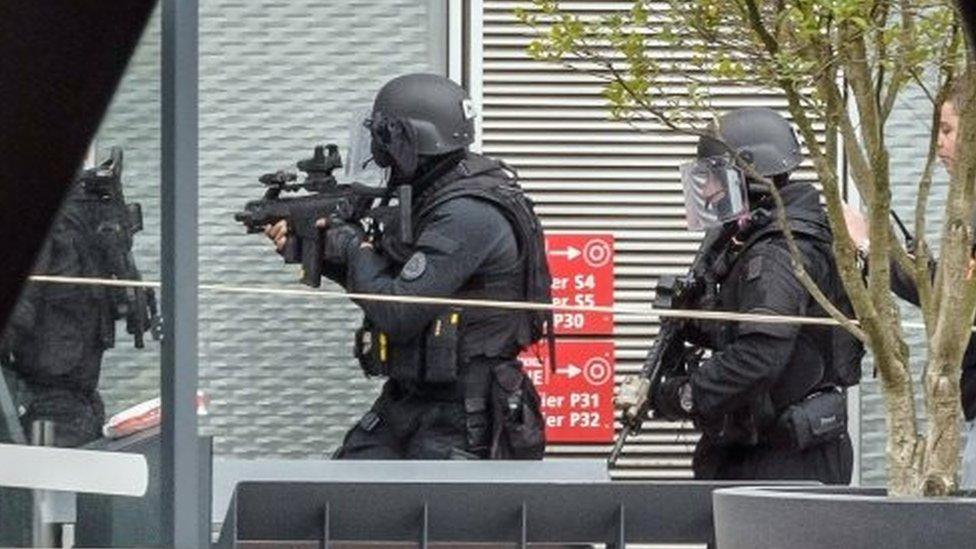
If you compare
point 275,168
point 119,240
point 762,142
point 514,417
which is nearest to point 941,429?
point 119,240

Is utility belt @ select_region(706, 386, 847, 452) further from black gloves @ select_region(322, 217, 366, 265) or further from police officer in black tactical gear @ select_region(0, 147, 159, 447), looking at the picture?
police officer in black tactical gear @ select_region(0, 147, 159, 447)

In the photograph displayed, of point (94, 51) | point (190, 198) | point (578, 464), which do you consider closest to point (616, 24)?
point (190, 198)

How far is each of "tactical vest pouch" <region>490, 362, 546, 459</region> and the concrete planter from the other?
3624 mm

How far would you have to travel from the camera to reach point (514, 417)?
24.3ft

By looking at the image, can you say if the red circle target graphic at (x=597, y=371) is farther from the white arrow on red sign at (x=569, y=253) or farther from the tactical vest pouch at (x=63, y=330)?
the tactical vest pouch at (x=63, y=330)

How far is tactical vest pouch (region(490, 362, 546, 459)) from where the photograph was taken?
7.37 m

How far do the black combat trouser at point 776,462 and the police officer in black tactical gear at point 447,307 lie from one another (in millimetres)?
576

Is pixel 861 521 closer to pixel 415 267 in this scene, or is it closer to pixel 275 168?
pixel 415 267

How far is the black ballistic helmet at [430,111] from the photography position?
25.3 ft

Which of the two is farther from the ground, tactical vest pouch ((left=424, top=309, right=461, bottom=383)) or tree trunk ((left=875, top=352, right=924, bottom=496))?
tactical vest pouch ((left=424, top=309, right=461, bottom=383))

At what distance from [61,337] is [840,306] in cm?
396

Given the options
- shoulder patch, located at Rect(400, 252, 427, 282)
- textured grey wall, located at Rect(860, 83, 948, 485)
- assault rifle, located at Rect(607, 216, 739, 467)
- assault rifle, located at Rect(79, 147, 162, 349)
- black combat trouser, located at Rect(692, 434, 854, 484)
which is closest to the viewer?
assault rifle, located at Rect(79, 147, 162, 349)

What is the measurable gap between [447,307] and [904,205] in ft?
8.90

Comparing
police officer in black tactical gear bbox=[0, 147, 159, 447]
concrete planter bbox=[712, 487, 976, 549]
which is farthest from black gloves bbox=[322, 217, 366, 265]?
concrete planter bbox=[712, 487, 976, 549]
